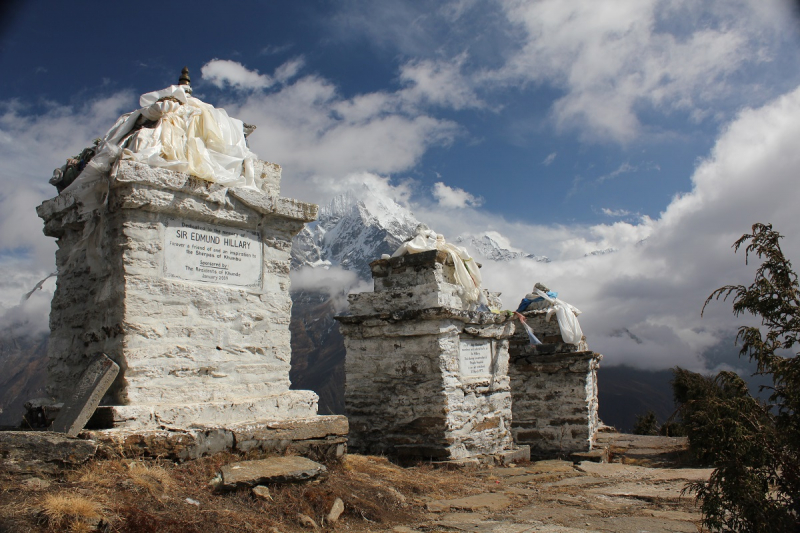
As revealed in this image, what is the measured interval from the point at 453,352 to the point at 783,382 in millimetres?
4230

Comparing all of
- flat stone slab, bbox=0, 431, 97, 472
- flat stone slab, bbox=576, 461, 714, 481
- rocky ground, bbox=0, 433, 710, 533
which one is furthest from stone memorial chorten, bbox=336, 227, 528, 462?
flat stone slab, bbox=0, 431, 97, 472

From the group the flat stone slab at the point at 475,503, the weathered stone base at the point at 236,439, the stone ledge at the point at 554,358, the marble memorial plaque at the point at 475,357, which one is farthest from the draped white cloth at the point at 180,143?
the stone ledge at the point at 554,358

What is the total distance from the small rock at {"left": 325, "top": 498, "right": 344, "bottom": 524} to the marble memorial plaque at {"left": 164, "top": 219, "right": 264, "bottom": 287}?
83.2 inches

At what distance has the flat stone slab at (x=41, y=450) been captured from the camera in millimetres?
3455

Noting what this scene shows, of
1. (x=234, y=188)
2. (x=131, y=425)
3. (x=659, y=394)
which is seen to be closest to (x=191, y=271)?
(x=234, y=188)

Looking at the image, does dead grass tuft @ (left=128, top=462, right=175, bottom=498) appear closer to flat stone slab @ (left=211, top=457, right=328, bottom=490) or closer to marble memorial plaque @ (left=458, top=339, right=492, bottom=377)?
flat stone slab @ (left=211, top=457, right=328, bottom=490)

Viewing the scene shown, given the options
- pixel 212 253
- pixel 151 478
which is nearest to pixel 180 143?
pixel 212 253

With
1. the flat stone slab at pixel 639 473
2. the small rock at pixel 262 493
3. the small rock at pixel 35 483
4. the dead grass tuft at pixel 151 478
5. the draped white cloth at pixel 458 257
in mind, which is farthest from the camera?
the draped white cloth at pixel 458 257

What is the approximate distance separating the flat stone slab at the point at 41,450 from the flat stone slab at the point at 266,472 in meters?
0.89

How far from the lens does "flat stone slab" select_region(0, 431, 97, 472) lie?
346 cm

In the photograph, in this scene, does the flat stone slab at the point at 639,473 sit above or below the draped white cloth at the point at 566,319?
below

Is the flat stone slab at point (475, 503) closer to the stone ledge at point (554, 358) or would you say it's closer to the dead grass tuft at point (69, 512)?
the dead grass tuft at point (69, 512)

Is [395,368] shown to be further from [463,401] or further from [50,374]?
[50,374]

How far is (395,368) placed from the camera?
7.59m
